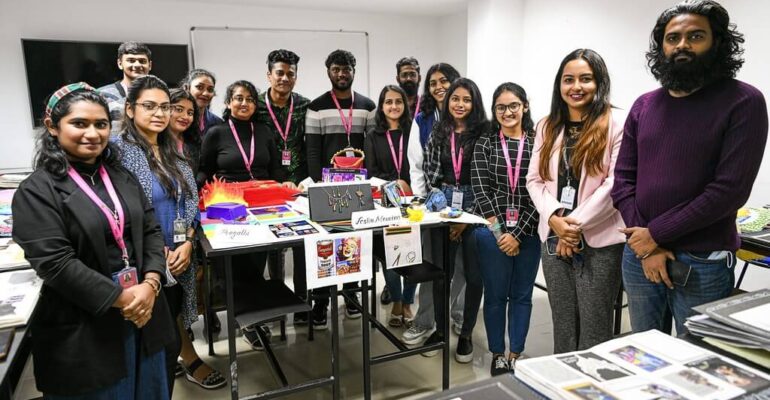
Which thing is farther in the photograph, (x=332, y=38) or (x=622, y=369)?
(x=332, y=38)

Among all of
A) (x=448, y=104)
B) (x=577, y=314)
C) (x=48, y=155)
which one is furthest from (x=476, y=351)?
(x=48, y=155)

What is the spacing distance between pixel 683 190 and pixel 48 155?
2.01 m

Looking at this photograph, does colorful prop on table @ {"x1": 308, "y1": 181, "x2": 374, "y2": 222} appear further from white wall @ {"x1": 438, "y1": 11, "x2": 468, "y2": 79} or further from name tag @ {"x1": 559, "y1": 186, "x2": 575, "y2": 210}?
white wall @ {"x1": 438, "y1": 11, "x2": 468, "y2": 79}

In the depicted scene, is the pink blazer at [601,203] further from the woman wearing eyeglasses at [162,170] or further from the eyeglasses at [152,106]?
the eyeglasses at [152,106]

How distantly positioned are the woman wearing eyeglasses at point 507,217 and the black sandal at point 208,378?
1.46m

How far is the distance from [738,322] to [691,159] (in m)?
0.68

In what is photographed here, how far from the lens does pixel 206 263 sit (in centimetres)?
271

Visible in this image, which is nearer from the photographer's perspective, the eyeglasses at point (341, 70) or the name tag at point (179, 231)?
the name tag at point (179, 231)

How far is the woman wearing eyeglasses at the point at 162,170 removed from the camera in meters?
2.05

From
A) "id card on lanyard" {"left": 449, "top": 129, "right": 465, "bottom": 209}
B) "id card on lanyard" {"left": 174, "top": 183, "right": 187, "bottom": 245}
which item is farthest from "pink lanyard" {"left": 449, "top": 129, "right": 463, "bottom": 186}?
"id card on lanyard" {"left": 174, "top": 183, "right": 187, "bottom": 245}

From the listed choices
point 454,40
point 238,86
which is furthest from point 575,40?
point 238,86

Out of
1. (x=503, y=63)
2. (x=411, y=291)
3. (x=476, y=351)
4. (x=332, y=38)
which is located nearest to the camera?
(x=476, y=351)

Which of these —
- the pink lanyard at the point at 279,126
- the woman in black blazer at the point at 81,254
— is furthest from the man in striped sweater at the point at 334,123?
the woman in black blazer at the point at 81,254

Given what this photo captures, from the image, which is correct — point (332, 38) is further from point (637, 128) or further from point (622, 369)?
point (622, 369)
